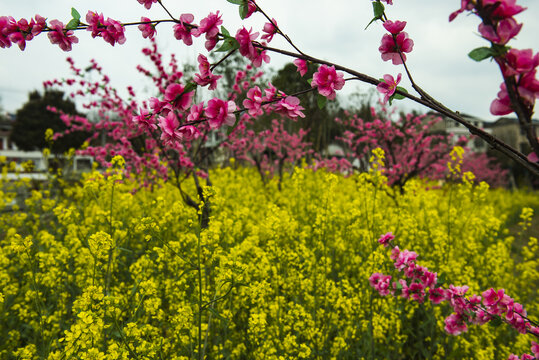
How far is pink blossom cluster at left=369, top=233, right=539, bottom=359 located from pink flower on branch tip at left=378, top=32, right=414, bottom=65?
122 centimetres

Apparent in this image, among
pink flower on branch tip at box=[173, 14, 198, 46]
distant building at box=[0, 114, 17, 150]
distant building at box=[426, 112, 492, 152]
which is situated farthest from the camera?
distant building at box=[0, 114, 17, 150]

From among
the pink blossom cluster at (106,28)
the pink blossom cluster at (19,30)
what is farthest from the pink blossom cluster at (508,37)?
the pink blossom cluster at (19,30)

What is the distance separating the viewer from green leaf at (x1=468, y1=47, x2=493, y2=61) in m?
0.73

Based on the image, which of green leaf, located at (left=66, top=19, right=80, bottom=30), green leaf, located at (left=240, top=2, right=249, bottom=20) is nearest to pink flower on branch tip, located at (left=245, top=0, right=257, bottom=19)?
green leaf, located at (left=240, top=2, right=249, bottom=20)

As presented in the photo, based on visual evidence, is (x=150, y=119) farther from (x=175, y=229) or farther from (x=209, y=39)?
(x=175, y=229)

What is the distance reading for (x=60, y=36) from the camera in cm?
144

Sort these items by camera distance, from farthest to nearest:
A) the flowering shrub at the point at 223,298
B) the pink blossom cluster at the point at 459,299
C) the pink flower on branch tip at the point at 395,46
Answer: the flowering shrub at the point at 223,298
the pink blossom cluster at the point at 459,299
the pink flower on branch tip at the point at 395,46

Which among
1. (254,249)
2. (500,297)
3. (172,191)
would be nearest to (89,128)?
(172,191)

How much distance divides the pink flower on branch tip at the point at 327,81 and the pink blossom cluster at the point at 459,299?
4.07 ft

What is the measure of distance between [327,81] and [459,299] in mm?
1435

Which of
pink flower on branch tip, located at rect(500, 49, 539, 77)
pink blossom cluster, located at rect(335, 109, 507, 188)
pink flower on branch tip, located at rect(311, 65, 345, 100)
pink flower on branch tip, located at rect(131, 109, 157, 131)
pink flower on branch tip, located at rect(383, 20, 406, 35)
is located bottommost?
pink flower on branch tip, located at rect(500, 49, 539, 77)

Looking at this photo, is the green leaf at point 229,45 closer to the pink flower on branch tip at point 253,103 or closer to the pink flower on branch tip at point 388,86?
the pink flower on branch tip at point 253,103

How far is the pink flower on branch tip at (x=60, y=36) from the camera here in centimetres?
142

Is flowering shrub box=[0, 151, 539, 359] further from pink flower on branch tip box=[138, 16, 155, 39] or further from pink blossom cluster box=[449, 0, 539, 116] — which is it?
pink blossom cluster box=[449, 0, 539, 116]
